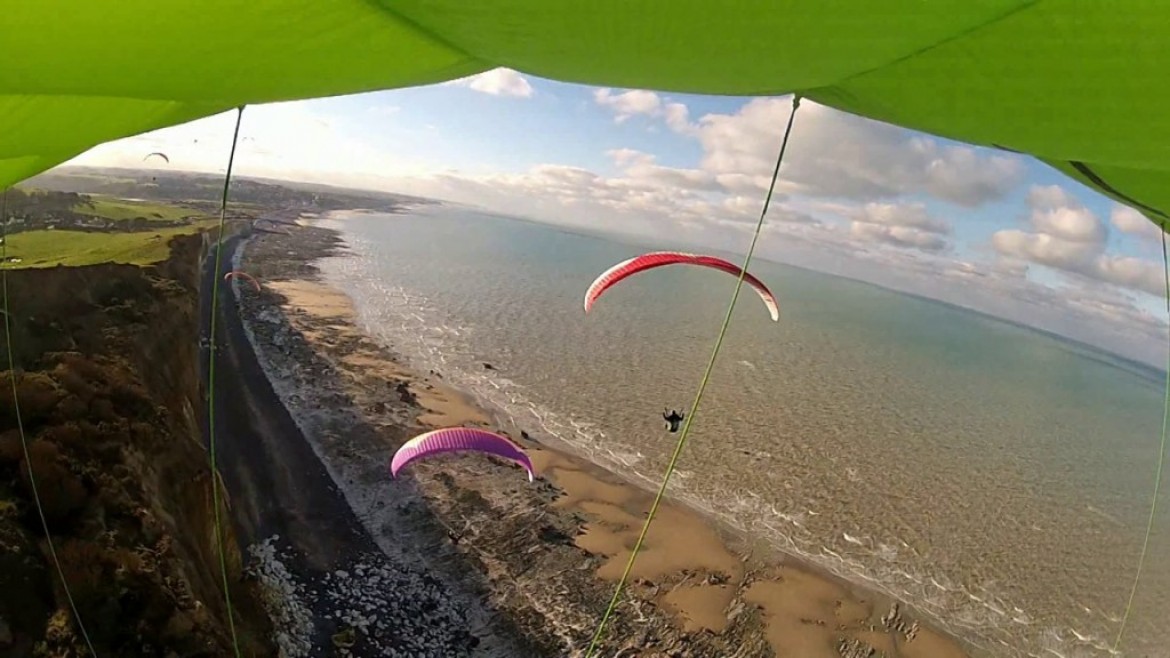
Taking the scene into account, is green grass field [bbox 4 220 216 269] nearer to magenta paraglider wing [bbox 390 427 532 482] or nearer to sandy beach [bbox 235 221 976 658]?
sandy beach [bbox 235 221 976 658]

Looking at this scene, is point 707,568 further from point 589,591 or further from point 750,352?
point 750,352

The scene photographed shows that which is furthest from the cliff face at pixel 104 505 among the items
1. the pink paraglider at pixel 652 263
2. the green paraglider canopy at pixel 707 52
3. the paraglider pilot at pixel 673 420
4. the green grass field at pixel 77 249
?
the paraglider pilot at pixel 673 420

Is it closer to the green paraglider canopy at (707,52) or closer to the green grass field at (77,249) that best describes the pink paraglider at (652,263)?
the green paraglider canopy at (707,52)

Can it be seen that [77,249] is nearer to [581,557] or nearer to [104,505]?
[104,505]

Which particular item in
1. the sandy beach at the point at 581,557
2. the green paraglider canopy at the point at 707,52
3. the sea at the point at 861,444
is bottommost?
the sandy beach at the point at 581,557

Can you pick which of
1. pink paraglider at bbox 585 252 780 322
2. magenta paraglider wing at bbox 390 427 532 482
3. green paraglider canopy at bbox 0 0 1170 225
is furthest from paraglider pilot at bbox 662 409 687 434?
green paraglider canopy at bbox 0 0 1170 225

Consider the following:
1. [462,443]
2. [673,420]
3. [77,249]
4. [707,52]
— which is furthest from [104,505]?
[77,249]
